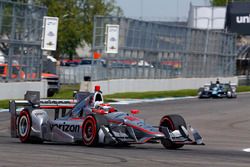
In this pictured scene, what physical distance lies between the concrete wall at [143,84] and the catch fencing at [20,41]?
3.11 m

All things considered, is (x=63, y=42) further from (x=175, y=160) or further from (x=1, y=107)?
(x=175, y=160)

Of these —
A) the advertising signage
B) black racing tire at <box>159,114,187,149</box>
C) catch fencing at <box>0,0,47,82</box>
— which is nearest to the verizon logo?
the advertising signage

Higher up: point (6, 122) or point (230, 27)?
point (230, 27)

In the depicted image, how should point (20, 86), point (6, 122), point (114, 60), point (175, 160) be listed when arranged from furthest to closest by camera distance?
point (114, 60) → point (20, 86) → point (6, 122) → point (175, 160)

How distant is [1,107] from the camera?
32.2 m

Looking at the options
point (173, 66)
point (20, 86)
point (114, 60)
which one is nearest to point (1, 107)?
point (20, 86)

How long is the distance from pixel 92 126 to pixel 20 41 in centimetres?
2343

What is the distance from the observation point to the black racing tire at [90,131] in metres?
16.5

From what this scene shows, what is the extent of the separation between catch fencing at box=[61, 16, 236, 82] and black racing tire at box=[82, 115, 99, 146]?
1114 inches

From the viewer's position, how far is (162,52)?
56.6 metres

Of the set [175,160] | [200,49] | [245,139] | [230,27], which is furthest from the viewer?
[230,27]

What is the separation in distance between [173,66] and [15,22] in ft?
69.1

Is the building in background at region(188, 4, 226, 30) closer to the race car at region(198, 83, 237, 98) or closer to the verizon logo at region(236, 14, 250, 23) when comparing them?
the verizon logo at region(236, 14, 250, 23)

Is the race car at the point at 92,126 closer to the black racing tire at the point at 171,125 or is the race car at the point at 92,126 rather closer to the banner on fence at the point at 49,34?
the black racing tire at the point at 171,125
